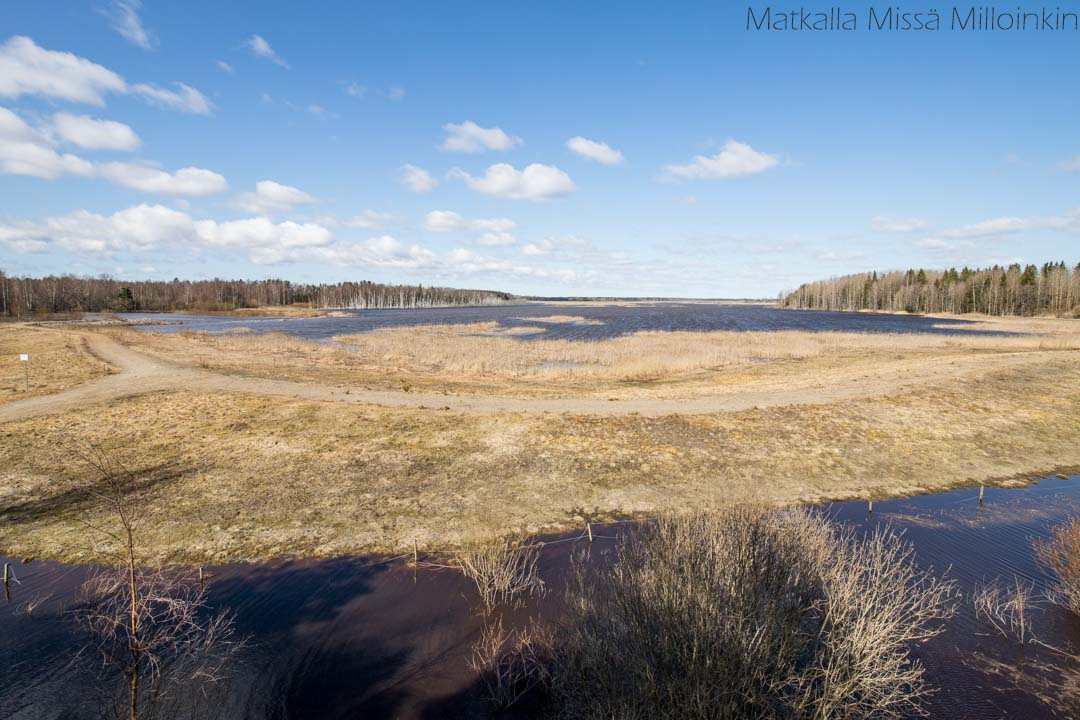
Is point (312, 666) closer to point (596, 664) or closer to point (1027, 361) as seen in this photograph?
point (596, 664)

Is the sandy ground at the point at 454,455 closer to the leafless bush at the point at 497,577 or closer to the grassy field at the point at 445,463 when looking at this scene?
the grassy field at the point at 445,463

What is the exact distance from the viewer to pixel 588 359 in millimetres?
48500

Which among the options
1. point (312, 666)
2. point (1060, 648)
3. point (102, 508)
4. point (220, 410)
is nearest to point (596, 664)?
point (312, 666)

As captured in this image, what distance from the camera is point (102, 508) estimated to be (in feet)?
49.6

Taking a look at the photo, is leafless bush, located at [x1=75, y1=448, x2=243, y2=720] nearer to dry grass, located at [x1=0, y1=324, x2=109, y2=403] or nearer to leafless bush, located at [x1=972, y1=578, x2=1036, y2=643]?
leafless bush, located at [x1=972, y1=578, x2=1036, y2=643]

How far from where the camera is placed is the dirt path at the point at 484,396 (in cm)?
2505

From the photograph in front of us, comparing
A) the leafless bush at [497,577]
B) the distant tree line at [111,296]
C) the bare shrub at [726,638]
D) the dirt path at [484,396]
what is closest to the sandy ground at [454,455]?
the dirt path at [484,396]

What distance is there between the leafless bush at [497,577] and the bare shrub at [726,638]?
2623 mm

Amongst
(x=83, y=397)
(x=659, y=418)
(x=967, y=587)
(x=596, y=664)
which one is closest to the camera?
(x=596, y=664)

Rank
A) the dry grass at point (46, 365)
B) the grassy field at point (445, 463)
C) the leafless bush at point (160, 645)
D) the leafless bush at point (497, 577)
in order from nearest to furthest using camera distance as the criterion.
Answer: the leafless bush at point (160, 645)
the leafless bush at point (497, 577)
the grassy field at point (445, 463)
the dry grass at point (46, 365)

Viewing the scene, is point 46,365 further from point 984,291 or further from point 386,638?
point 984,291

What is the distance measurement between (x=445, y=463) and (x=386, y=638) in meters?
9.39

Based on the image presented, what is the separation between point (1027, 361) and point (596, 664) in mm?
45865

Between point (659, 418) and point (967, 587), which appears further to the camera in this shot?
point (659, 418)
